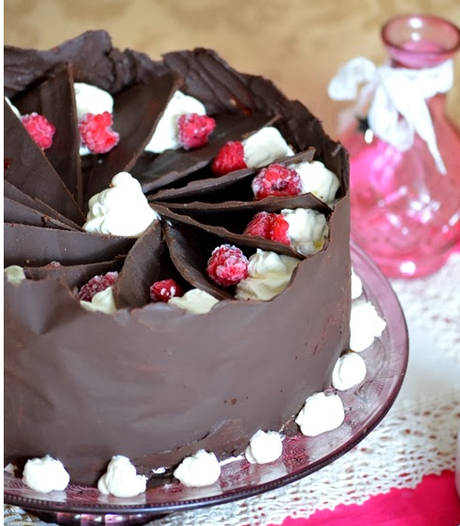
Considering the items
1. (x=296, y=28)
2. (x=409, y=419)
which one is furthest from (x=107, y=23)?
(x=409, y=419)

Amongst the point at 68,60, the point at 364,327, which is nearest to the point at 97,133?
the point at 68,60

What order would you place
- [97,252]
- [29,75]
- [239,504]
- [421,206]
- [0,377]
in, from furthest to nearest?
[421,206], [29,75], [239,504], [97,252], [0,377]

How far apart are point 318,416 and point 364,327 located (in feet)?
0.71

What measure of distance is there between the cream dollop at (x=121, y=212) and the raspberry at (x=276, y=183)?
20 cm

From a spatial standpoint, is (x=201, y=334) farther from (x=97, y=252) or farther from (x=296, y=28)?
(x=296, y=28)

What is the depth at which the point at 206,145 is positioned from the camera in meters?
1.81

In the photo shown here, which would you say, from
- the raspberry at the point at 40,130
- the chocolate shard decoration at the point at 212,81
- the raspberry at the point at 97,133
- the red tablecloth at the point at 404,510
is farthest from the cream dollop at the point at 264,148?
the red tablecloth at the point at 404,510

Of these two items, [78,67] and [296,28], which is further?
[296,28]

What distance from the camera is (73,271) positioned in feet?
4.63

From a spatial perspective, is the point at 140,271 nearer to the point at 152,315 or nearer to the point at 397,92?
the point at 152,315

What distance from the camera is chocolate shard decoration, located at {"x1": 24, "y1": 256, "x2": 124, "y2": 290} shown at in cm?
139

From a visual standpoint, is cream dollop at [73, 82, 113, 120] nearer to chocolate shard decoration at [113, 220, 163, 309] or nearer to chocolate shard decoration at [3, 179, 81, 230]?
chocolate shard decoration at [3, 179, 81, 230]

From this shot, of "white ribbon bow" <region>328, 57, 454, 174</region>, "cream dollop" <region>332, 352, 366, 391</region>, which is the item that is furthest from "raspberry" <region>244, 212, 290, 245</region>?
"white ribbon bow" <region>328, 57, 454, 174</region>

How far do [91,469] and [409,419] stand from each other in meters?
0.62
